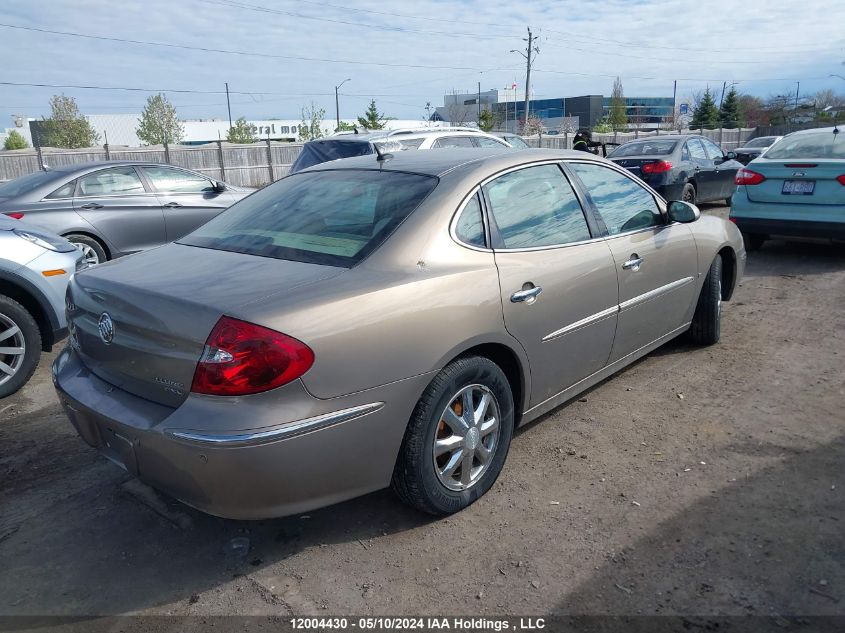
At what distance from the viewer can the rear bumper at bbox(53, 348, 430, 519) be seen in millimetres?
2420

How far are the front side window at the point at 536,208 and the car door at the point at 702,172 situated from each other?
922 cm

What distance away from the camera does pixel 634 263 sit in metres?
4.09

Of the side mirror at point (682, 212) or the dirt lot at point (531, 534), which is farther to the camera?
the side mirror at point (682, 212)

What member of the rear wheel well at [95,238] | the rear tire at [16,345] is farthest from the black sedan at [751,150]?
the rear tire at [16,345]

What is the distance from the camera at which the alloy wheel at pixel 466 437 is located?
302 centimetres

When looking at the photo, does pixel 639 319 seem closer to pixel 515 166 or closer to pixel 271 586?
pixel 515 166

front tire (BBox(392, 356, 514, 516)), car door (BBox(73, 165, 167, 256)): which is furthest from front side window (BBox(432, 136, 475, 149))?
front tire (BBox(392, 356, 514, 516))

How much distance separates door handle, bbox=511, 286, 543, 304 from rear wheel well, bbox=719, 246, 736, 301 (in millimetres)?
2788

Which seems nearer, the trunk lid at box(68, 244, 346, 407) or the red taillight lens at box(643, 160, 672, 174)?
the trunk lid at box(68, 244, 346, 407)

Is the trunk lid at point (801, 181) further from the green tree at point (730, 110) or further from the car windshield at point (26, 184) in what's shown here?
the green tree at point (730, 110)

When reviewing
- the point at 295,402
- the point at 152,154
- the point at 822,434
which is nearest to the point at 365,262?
the point at 295,402

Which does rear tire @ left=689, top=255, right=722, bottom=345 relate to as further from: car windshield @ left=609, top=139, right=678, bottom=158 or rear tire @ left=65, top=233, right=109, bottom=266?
car windshield @ left=609, top=139, right=678, bottom=158

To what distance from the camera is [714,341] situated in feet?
17.4

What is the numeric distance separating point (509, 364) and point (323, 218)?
1166 mm
